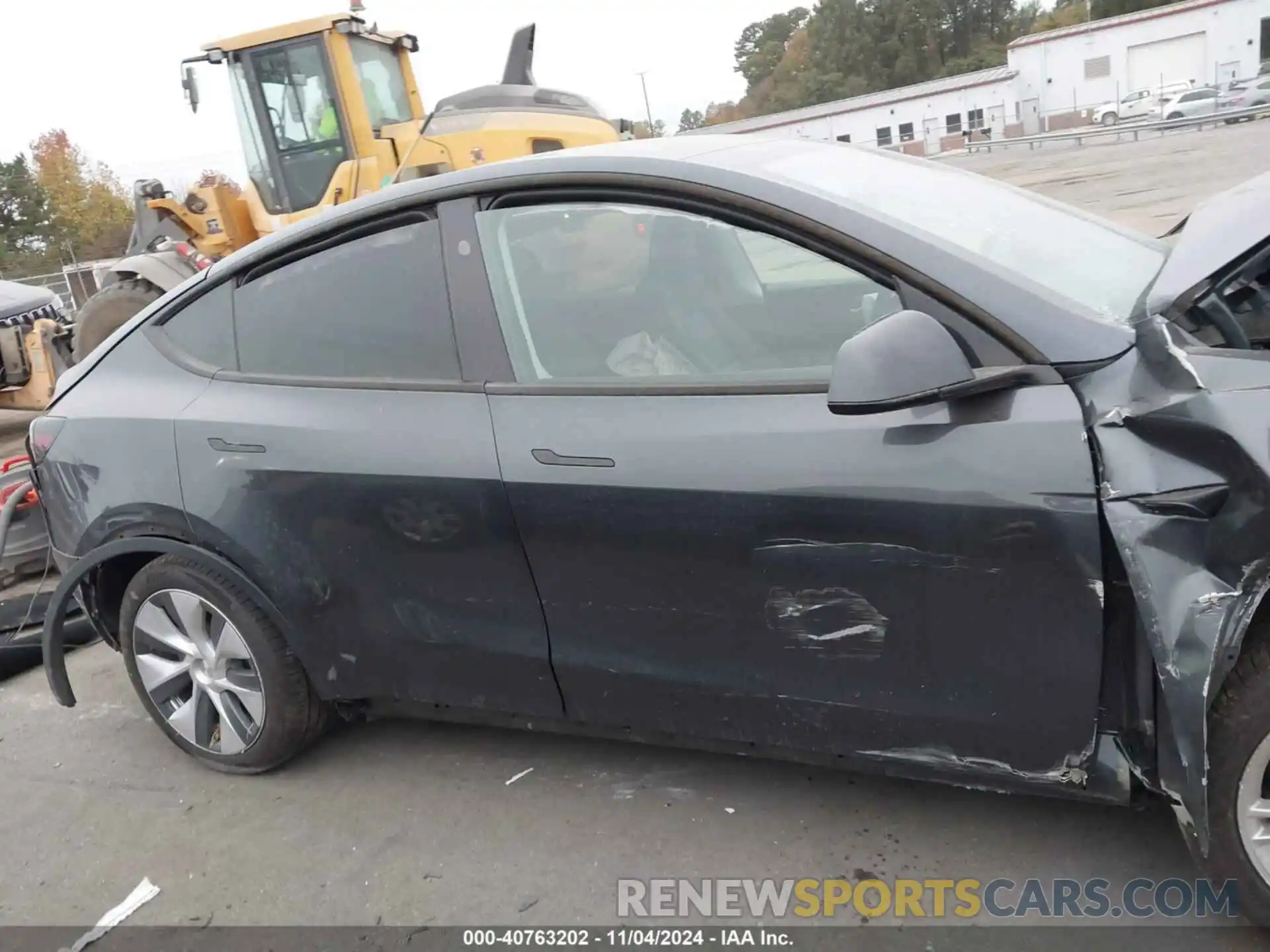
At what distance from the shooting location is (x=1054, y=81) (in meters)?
55.9

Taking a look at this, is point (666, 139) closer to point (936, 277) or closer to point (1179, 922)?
point (936, 277)

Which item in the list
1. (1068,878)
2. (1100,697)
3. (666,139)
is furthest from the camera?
(666,139)

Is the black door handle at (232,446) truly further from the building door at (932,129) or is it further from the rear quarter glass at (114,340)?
the building door at (932,129)

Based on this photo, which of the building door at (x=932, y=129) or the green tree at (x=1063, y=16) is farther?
the green tree at (x=1063, y=16)

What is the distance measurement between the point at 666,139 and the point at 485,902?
2040mm

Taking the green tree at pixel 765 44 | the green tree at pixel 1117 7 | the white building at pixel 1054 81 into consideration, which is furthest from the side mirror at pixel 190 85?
the green tree at pixel 765 44

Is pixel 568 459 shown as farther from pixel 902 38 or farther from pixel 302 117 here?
pixel 902 38

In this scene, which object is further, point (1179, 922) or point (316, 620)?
point (316, 620)

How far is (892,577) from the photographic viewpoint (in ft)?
6.84

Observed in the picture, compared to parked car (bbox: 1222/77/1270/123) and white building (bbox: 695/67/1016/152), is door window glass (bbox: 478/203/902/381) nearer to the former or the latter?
parked car (bbox: 1222/77/1270/123)

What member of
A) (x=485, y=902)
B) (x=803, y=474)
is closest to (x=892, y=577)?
(x=803, y=474)

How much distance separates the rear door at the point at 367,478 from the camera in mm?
2537

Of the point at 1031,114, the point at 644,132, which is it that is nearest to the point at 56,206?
the point at 644,132

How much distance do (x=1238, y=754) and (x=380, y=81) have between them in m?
8.87
